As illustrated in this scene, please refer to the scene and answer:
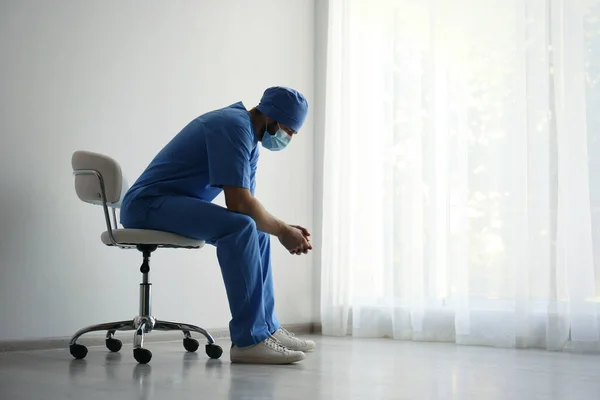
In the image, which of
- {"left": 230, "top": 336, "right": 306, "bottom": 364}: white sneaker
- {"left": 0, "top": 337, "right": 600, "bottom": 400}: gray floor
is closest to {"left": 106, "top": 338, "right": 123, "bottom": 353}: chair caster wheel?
{"left": 0, "top": 337, "right": 600, "bottom": 400}: gray floor

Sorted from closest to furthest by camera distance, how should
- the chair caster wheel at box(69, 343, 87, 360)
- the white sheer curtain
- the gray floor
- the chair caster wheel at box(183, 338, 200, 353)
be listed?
the gray floor < the chair caster wheel at box(69, 343, 87, 360) < the chair caster wheel at box(183, 338, 200, 353) < the white sheer curtain

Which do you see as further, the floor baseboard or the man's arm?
the floor baseboard

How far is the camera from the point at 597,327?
3438 mm

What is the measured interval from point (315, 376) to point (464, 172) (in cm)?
193

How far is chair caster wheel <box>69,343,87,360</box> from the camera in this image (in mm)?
2807

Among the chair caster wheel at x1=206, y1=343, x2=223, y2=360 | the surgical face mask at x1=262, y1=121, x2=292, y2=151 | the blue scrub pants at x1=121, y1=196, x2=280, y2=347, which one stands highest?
the surgical face mask at x1=262, y1=121, x2=292, y2=151

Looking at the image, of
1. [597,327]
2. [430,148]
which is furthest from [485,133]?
[597,327]

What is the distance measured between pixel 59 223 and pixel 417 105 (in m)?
2.05

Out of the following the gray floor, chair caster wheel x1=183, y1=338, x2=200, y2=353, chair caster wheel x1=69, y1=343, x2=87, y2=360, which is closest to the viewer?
the gray floor

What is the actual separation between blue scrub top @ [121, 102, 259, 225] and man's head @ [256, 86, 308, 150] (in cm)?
6

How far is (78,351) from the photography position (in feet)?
9.23

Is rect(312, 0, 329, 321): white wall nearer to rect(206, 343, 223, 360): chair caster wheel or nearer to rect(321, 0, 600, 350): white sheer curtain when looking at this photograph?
rect(321, 0, 600, 350): white sheer curtain

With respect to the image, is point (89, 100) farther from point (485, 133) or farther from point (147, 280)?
point (485, 133)

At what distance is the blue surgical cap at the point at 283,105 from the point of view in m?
2.78
